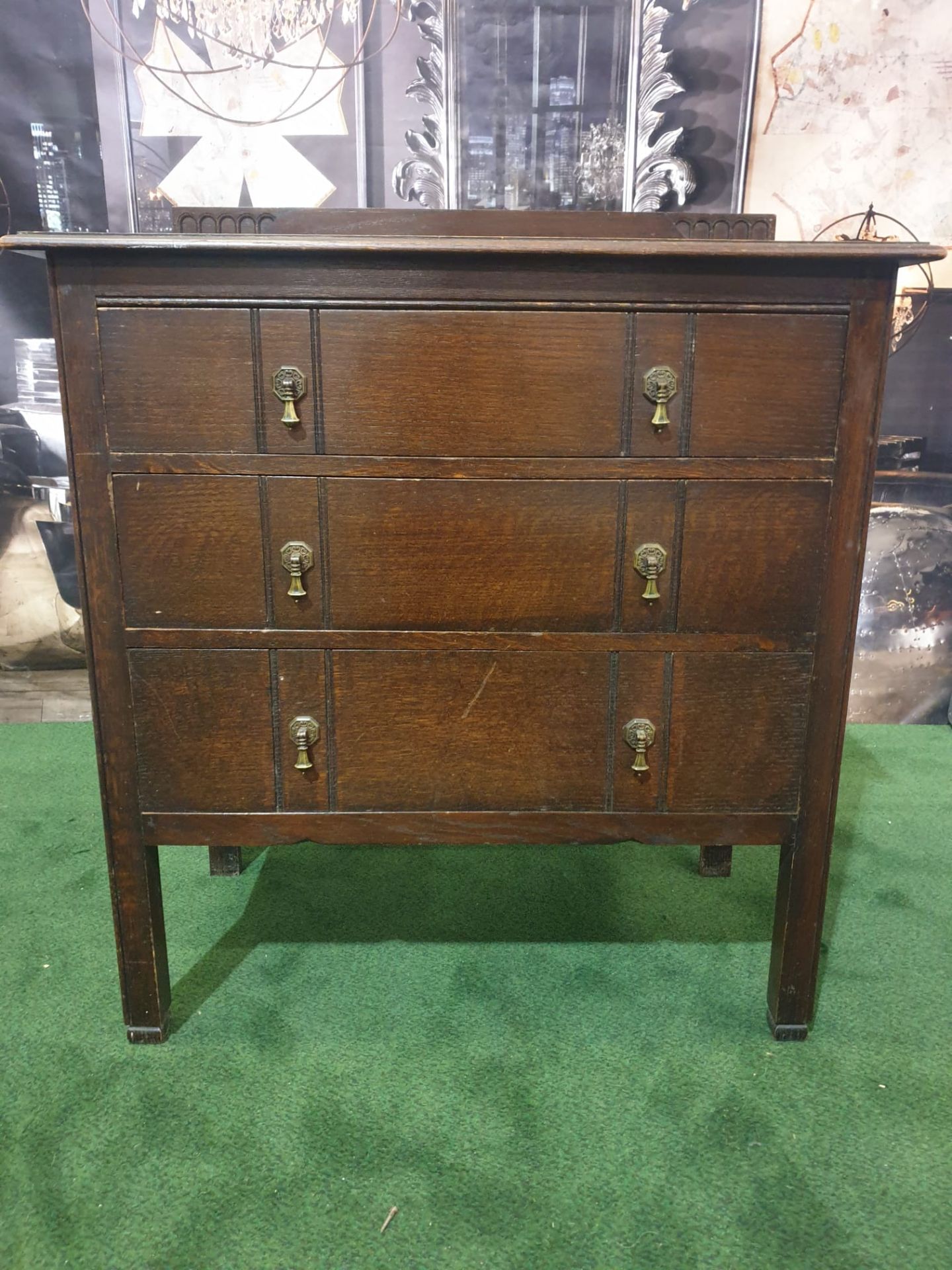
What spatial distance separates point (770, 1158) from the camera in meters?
1.22

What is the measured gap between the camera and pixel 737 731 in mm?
1354

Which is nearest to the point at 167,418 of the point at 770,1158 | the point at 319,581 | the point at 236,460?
the point at 236,460

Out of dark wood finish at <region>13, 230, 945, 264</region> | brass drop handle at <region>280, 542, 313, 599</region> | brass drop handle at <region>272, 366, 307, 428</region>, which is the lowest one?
brass drop handle at <region>280, 542, 313, 599</region>

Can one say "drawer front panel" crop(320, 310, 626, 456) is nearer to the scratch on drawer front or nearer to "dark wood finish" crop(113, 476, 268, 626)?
"dark wood finish" crop(113, 476, 268, 626)

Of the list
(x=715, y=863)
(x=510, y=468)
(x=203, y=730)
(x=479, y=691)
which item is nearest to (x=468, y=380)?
(x=510, y=468)

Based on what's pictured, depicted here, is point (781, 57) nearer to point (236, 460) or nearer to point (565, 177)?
point (565, 177)

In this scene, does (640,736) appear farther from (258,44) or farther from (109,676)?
(258,44)

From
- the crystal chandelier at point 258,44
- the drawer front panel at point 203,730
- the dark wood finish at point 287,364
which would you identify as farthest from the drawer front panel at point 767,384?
the crystal chandelier at point 258,44

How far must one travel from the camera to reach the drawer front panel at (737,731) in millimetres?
1332

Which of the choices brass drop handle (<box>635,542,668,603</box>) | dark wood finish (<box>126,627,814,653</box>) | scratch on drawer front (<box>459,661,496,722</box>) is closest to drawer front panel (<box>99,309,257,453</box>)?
dark wood finish (<box>126,627,814,653</box>)

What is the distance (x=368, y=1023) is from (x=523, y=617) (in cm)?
80

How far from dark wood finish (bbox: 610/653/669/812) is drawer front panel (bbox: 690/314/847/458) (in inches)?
13.6

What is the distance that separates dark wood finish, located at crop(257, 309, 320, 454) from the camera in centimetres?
120

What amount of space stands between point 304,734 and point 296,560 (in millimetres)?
283
